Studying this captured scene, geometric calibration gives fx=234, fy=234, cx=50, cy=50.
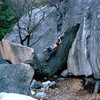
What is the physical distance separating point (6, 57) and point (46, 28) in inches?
84.8

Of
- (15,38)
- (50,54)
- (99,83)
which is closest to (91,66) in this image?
(99,83)

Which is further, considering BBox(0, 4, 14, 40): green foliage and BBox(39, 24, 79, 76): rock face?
BBox(0, 4, 14, 40): green foliage

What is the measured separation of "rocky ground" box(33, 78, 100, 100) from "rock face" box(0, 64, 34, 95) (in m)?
1.13

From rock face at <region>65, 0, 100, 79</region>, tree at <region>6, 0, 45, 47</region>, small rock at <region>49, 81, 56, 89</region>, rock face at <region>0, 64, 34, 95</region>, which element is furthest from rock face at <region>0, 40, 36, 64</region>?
rock face at <region>0, 64, 34, 95</region>

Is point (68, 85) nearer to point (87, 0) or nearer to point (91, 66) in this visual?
point (91, 66)

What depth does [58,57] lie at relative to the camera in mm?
8531

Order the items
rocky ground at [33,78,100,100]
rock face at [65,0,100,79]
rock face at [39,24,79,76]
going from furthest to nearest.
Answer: rock face at [39,24,79,76], rock face at [65,0,100,79], rocky ground at [33,78,100,100]

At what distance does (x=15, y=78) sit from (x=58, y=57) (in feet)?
10.0

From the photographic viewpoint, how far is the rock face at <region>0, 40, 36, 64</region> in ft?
26.6

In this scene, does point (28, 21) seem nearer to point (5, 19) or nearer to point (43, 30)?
point (43, 30)

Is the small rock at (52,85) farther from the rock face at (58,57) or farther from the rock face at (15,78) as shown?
the rock face at (15,78)

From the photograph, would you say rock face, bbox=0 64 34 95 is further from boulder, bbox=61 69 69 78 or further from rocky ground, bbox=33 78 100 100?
boulder, bbox=61 69 69 78

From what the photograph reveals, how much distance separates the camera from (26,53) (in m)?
8.34

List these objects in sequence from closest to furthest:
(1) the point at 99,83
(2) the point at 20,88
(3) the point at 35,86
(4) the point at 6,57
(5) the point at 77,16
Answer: (2) the point at 20,88 → (1) the point at 99,83 → (3) the point at 35,86 → (5) the point at 77,16 → (4) the point at 6,57
